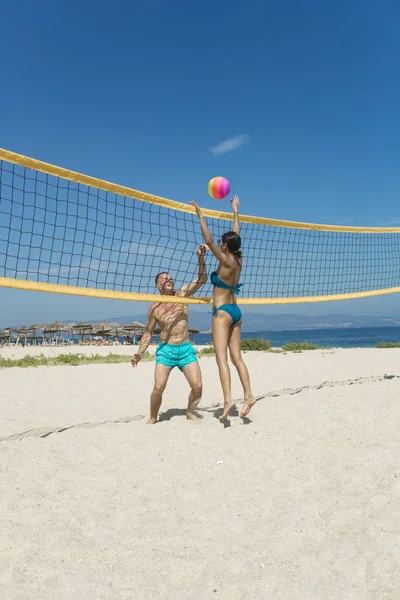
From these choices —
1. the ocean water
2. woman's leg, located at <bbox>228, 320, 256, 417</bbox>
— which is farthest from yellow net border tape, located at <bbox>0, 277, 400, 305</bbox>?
the ocean water

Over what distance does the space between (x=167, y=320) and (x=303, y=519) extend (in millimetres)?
2716

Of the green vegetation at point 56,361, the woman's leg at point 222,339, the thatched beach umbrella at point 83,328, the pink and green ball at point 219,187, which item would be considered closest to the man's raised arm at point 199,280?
the woman's leg at point 222,339

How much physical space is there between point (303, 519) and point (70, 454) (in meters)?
1.98

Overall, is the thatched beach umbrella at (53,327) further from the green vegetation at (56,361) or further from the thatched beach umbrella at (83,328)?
the green vegetation at (56,361)

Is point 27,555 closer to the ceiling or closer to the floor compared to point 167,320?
closer to the floor

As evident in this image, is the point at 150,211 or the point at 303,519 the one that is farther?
the point at 150,211

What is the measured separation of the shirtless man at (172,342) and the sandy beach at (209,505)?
0.32 metres

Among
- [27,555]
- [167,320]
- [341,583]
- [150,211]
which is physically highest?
[150,211]

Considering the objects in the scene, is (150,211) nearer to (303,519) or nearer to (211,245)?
(211,245)

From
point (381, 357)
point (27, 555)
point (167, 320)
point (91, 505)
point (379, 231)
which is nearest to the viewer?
point (27, 555)

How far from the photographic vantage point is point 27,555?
8.48 ft

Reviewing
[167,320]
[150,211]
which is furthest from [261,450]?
[150,211]

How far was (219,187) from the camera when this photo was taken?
543 cm

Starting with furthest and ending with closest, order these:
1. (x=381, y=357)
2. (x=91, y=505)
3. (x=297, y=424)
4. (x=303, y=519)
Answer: (x=381, y=357) → (x=297, y=424) → (x=91, y=505) → (x=303, y=519)
